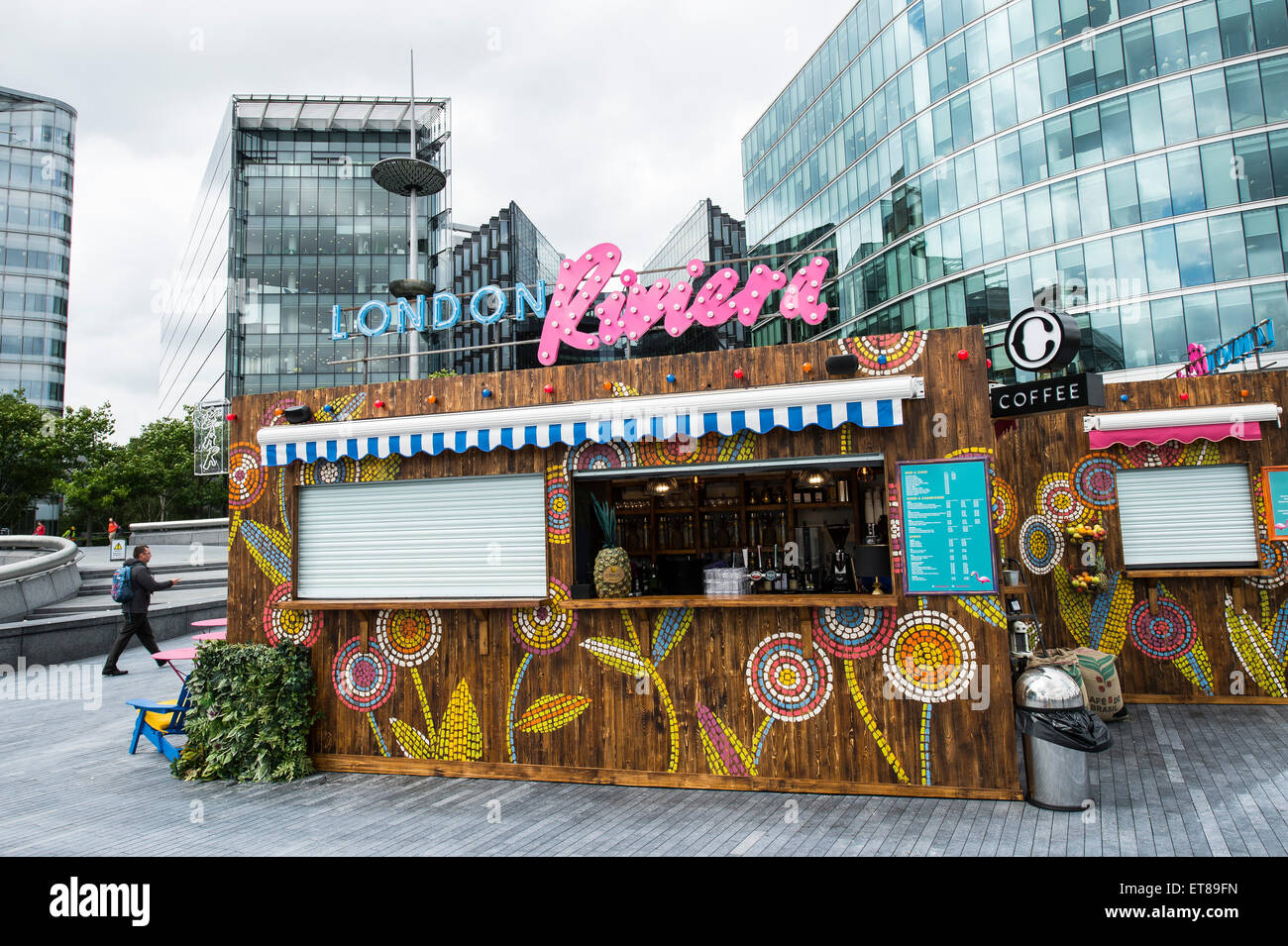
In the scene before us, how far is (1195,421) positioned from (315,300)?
54.2m

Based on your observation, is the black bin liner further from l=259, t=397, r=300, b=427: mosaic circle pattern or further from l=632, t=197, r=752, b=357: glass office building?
l=632, t=197, r=752, b=357: glass office building

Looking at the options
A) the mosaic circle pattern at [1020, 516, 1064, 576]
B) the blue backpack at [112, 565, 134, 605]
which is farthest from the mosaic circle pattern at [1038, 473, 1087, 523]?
the blue backpack at [112, 565, 134, 605]

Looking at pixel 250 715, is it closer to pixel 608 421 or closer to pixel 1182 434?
pixel 608 421

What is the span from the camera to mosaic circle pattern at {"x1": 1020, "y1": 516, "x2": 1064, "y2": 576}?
328 inches

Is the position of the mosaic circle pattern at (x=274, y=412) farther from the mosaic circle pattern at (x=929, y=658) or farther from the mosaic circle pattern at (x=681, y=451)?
the mosaic circle pattern at (x=929, y=658)

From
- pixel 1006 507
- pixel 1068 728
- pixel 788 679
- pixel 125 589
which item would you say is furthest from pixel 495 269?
pixel 1068 728

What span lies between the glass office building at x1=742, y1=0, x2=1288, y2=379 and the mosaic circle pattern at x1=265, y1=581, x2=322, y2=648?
2222 cm

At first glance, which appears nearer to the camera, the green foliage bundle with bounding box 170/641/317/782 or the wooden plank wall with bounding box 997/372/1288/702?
the green foliage bundle with bounding box 170/641/317/782

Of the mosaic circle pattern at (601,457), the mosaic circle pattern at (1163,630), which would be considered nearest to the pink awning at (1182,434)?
the mosaic circle pattern at (1163,630)

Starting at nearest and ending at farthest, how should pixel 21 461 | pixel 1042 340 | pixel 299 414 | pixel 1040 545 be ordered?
pixel 1042 340 < pixel 299 414 < pixel 1040 545 < pixel 21 461

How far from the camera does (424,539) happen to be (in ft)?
21.0

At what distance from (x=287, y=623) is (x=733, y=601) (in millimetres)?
4217
